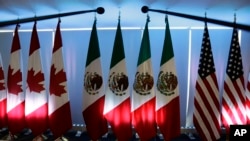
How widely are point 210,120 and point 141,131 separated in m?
0.87

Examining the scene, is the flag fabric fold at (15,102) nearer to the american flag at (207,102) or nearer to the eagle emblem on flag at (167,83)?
the eagle emblem on flag at (167,83)

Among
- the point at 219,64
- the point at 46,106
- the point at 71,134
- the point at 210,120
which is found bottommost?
Result: the point at 71,134

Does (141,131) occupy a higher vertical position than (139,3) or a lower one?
lower

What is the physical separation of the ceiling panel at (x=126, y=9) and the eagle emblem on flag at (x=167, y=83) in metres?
0.81

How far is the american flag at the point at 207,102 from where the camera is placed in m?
3.07

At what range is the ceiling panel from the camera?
9.54 ft

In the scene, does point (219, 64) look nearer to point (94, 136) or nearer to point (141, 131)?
point (141, 131)

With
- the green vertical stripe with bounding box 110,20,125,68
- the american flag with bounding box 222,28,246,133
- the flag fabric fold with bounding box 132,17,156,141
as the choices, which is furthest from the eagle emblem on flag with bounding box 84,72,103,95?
the american flag with bounding box 222,28,246,133

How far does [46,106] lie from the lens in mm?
3180

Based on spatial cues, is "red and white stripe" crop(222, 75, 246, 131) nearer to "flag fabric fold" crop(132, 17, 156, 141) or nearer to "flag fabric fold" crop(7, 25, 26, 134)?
"flag fabric fold" crop(132, 17, 156, 141)

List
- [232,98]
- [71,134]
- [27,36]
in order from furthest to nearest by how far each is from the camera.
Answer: [27,36], [71,134], [232,98]

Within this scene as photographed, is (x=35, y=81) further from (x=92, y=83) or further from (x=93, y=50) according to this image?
(x=93, y=50)

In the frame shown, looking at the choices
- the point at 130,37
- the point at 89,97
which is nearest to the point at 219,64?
the point at 130,37

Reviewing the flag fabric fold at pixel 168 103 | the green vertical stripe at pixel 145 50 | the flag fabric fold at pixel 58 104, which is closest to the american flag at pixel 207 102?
the flag fabric fold at pixel 168 103
